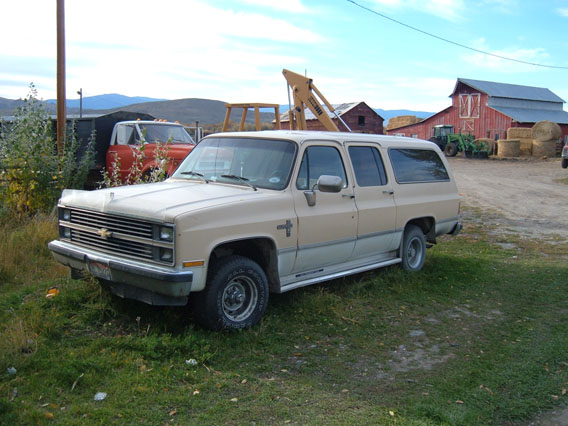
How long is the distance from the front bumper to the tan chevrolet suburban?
1 centimetres

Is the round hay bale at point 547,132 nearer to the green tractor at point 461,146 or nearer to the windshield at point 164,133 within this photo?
the green tractor at point 461,146

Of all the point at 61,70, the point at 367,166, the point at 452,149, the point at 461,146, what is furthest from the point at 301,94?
the point at 461,146

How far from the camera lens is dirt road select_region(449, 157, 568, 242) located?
1216 cm

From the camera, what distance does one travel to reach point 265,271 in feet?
18.2

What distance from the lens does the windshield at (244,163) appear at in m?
5.82

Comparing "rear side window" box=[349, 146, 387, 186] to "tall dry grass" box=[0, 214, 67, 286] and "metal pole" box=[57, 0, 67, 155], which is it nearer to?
"tall dry grass" box=[0, 214, 67, 286]

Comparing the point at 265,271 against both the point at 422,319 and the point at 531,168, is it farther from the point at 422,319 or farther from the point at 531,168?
the point at 531,168

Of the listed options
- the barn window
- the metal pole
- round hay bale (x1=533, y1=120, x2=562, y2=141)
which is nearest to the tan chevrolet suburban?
the metal pole

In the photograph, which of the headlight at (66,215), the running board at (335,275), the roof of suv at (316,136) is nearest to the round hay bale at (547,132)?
the roof of suv at (316,136)

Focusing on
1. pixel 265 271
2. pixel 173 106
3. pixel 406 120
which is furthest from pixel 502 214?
pixel 173 106

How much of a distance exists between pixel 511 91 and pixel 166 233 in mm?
52146

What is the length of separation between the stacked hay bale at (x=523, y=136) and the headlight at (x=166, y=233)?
4131 cm

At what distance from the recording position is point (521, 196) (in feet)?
59.0

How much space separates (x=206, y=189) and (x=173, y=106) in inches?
3155
